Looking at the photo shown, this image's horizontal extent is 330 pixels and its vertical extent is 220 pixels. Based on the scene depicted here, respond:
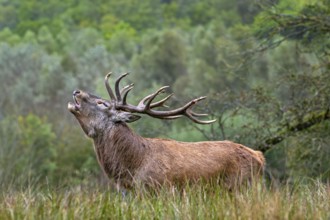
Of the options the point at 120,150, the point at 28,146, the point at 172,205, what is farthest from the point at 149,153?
the point at 28,146

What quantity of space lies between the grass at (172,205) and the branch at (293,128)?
26.1ft

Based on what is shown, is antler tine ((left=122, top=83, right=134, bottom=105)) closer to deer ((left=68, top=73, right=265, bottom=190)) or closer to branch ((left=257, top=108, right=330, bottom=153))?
deer ((left=68, top=73, right=265, bottom=190))

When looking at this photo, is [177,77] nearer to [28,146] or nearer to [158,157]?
[28,146]

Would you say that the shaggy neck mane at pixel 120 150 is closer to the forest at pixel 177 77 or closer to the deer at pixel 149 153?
the deer at pixel 149 153

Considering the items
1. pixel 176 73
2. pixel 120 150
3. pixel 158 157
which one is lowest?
pixel 176 73

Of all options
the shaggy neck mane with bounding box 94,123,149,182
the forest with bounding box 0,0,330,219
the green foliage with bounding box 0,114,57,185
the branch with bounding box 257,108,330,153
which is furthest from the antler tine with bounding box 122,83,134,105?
the green foliage with bounding box 0,114,57,185

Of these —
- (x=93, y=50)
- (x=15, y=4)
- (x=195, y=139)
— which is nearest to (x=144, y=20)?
(x=15, y=4)

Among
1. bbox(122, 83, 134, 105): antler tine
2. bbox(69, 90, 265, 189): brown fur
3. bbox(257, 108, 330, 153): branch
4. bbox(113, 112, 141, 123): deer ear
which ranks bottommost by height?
bbox(257, 108, 330, 153): branch

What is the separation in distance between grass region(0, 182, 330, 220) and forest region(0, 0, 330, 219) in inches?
15.2

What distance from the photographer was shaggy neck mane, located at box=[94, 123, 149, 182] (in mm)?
12656

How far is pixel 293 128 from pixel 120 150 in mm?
6596

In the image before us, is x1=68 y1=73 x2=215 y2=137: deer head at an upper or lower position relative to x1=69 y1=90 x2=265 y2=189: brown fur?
upper

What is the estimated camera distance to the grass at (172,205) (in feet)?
28.3

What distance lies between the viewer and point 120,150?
12.9 m
